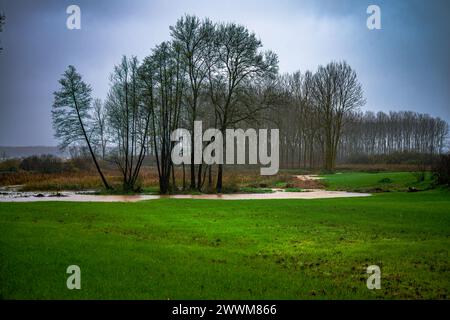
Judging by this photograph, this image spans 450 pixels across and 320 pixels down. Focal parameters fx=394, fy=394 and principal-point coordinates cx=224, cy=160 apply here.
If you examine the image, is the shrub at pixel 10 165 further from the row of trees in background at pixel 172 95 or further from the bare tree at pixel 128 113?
the bare tree at pixel 128 113

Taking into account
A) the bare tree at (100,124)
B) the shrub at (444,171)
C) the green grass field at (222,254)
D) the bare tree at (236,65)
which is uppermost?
the bare tree at (236,65)

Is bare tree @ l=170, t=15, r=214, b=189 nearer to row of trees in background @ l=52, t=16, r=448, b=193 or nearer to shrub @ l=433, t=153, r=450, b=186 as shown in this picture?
row of trees in background @ l=52, t=16, r=448, b=193

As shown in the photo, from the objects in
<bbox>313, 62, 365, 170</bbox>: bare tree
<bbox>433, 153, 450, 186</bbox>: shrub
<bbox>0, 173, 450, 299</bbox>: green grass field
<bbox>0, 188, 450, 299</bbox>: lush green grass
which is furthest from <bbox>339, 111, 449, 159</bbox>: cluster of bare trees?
<bbox>0, 173, 450, 299</bbox>: green grass field

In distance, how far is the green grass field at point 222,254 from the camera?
339 inches

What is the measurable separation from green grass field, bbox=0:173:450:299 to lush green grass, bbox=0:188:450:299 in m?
0.03

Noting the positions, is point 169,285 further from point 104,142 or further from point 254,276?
point 104,142

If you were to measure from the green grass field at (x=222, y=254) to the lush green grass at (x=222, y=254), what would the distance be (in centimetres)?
3

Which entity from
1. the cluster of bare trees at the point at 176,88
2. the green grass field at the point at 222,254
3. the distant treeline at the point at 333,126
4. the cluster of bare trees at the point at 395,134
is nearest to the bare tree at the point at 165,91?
the cluster of bare trees at the point at 176,88

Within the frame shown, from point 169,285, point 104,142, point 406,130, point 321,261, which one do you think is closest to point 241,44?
point 104,142

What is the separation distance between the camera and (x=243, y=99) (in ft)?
132

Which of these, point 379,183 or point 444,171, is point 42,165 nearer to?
point 379,183

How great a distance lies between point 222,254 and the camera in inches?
467

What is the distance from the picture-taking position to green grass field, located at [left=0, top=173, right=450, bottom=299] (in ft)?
28.2
